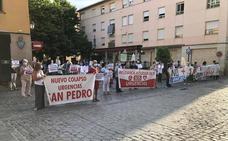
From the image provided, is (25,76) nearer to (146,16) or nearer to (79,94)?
(79,94)

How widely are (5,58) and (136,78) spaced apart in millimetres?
8546

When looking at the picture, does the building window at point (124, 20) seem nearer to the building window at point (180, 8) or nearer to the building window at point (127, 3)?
the building window at point (127, 3)

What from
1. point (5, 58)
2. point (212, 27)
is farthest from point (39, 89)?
point (212, 27)

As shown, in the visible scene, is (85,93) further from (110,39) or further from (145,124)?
(110,39)

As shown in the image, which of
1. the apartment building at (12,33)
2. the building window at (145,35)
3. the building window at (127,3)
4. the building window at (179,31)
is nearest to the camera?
the apartment building at (12,33)

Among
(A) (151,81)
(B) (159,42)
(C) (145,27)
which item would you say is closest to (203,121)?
(A) (151,81)

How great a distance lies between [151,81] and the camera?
17219 mm

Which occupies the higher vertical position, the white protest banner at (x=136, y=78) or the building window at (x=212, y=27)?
the building window at (x=212, y=27)

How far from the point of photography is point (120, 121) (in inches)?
339

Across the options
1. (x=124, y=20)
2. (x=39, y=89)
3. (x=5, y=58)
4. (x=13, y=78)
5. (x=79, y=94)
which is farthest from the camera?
(x=124, y=20)

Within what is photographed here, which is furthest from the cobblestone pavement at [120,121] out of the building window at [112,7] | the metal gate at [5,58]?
the building window at [112,7]

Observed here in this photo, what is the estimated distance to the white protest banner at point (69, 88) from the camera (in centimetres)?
1095

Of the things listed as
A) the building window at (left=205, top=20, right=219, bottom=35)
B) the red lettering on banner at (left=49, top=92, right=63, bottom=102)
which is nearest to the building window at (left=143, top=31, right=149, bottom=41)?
the building window at (left=205, top=20, right=219, bottom=35)

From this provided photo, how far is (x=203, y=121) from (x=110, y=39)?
40375 millimetres
